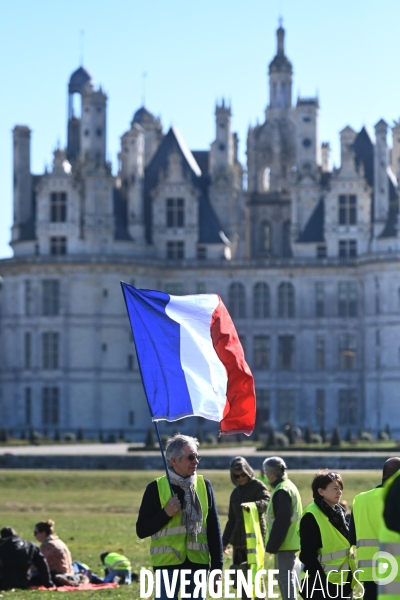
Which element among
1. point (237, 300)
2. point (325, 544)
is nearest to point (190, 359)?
point (325, 544)

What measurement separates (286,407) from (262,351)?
2834mm

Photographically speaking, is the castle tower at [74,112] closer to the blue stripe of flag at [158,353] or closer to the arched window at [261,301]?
the arched window at [261,301]

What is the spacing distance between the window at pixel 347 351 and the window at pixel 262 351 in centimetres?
334

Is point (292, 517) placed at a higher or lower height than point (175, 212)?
lower

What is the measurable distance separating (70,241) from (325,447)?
2163cm

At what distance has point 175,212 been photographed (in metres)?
72.0

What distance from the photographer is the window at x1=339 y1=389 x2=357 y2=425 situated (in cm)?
6981

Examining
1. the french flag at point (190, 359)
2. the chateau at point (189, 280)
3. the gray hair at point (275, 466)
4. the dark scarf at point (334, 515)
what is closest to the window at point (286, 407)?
the chateau at point (189, 280)

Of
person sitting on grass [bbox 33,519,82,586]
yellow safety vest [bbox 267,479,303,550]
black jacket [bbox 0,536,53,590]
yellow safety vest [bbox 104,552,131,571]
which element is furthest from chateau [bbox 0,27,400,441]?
yellow safety vest [bbox 267,479,303,550]

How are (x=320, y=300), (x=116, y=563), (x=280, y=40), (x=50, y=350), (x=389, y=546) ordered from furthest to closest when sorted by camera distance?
(x=280, y=40) → (x=320, y=300) → (x=50, y=350) → (x=116, y=563) → (x=389, y=546)

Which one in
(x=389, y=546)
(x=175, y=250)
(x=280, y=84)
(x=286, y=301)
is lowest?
(x=389, y=546)

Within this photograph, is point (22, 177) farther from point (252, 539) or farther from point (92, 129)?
point (252, 539)

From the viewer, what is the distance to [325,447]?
53062 millimetres

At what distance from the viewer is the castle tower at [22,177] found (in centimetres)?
7188
